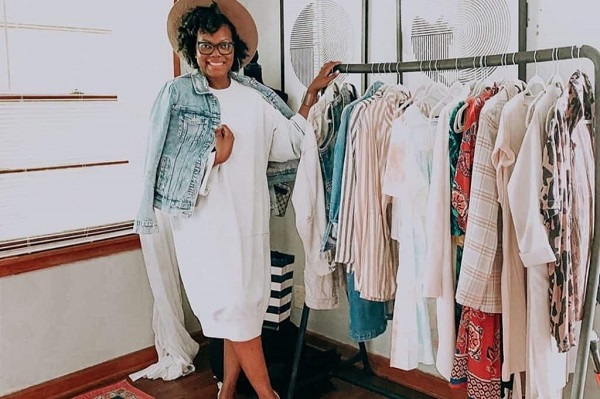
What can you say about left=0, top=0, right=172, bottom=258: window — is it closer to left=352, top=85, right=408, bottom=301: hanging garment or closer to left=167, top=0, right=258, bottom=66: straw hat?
left=167, top=0, right=258, bottom=66: straw hat

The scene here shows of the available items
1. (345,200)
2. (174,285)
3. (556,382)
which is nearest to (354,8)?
(345,200)

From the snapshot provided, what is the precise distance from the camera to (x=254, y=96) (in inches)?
93.0

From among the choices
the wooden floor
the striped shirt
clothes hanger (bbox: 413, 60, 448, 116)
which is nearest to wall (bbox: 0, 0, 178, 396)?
the wooden floor

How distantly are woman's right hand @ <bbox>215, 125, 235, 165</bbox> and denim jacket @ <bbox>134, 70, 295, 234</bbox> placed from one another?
Answer: 3cm

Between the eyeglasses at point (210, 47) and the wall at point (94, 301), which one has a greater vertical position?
the eyeglasses at point (210, 47)

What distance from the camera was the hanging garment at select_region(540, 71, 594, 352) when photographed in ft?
5.06

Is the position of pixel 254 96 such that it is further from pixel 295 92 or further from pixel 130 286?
pixel 130 286

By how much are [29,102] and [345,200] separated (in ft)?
4.68

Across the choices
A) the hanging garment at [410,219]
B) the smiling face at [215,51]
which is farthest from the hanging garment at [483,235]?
the smiling face at [215,51]

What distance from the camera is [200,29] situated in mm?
2271

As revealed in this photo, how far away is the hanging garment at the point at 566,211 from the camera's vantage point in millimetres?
1542

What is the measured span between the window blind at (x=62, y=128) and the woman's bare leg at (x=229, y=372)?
0.81m

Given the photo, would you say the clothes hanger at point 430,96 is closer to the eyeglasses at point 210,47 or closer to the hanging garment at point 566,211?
the hanging garment at point 566,211

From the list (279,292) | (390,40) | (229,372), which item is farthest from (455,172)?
(229,372)
